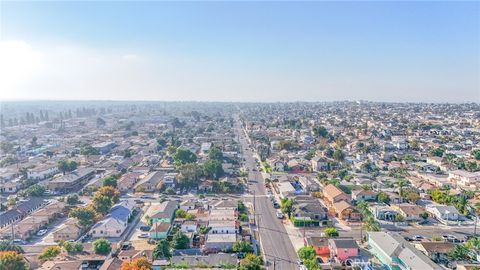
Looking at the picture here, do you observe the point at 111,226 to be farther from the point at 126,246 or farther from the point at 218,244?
the point at 218,244

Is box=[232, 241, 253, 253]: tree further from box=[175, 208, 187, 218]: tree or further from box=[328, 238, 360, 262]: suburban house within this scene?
box=[175, 208, 187, 218]: tree

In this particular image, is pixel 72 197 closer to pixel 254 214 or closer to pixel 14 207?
pixel 14 207

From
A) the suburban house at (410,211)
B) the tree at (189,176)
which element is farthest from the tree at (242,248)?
the tree at (189,176)

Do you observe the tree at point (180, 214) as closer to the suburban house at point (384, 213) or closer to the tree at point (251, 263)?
the tree at point (251, 263)

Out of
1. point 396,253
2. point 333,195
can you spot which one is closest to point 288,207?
point 333,195

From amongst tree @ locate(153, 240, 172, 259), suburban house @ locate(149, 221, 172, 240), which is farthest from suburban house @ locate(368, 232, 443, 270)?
suburban house @ locate(149, 221, 172, 240)
